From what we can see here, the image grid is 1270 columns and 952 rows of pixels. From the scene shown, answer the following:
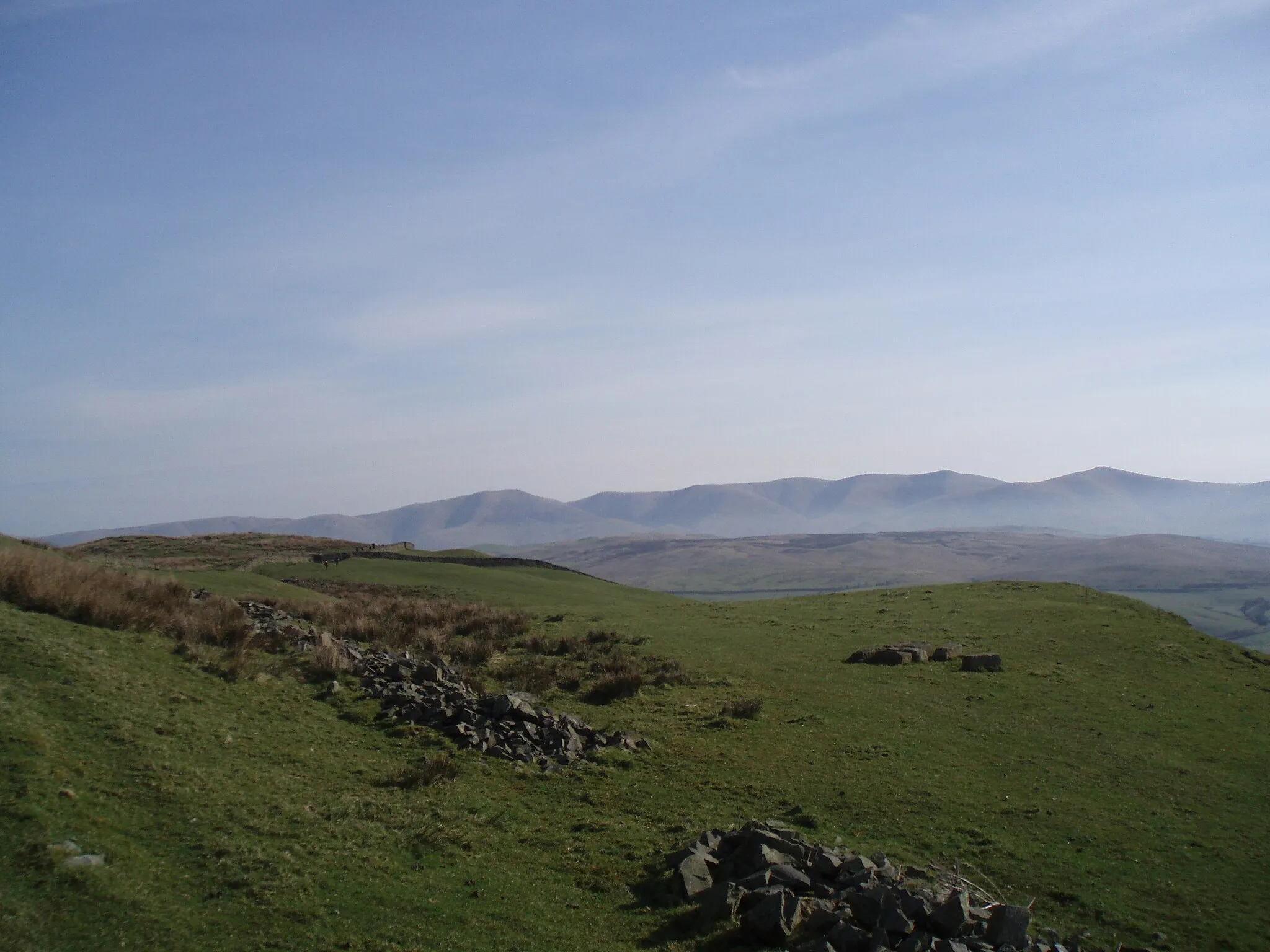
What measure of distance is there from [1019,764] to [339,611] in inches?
820

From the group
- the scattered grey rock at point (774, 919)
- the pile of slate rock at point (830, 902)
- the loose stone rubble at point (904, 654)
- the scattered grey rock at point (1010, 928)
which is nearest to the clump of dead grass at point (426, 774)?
the pile of slate rock at point (830, 902)

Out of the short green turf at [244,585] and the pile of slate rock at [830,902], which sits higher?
the short green turf at [244,585]

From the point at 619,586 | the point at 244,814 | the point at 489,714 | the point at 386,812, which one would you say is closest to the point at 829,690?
the point at 489,714

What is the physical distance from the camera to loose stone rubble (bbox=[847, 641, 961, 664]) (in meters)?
25.0

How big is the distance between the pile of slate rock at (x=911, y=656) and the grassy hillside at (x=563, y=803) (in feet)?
6.23

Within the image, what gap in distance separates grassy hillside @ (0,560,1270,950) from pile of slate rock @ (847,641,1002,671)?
190 centimetres

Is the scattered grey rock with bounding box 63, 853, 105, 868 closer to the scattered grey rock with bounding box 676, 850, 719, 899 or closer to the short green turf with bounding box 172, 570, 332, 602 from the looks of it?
the scattered grey rock with bounding box 676, 850, 719, 899

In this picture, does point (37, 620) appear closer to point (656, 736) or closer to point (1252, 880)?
point (656, 736)

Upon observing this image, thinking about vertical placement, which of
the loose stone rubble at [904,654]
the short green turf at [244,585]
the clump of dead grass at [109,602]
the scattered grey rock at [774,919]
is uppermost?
the clump of dead grass at [109,602]

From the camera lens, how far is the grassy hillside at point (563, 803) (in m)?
8.41

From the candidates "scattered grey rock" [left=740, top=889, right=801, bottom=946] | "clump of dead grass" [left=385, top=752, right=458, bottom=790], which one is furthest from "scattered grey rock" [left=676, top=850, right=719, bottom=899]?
"clump of dead grass" [left=385, top=752, right=458, bottom=790]

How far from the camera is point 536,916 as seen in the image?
364 inches

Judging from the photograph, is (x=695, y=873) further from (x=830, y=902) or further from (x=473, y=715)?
(x=473, y=715)

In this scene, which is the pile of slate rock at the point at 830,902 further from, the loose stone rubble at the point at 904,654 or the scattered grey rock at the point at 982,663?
the loose stone rubble at the point at 904,654
